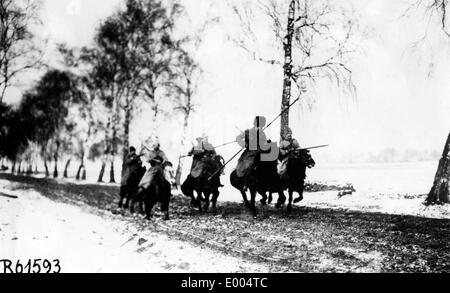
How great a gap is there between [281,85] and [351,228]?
8508 millimetres

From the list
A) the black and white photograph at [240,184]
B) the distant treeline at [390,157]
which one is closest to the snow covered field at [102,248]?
the black and white photograph at [240,184]

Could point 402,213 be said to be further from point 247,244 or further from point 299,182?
point 247,244

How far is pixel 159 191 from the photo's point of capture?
470 inches

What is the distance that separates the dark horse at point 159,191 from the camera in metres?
11.8

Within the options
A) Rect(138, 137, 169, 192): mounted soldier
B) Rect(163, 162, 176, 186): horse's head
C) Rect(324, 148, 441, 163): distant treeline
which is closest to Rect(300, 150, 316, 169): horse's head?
Rect(163, 162, 176, 186): horse's head

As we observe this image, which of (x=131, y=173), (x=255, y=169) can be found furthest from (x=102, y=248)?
(x=131, y=173)

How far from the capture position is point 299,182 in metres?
12.0

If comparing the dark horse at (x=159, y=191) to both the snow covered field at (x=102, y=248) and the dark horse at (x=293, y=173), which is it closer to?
the snow covered field at (x=102, y=248)

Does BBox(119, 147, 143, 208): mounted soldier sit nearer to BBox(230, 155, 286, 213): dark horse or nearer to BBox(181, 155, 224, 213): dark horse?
BBox(181, 155, 224, 213): dark horse

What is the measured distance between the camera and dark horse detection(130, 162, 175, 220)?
1182cm

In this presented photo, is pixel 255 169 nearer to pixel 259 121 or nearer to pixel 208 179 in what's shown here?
pixel 259 121

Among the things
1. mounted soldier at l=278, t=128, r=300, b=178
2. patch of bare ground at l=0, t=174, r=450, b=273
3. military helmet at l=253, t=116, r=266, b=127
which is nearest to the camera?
patch of bare ground at l=0, t=174, r=450, b=273
